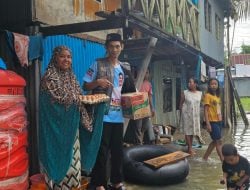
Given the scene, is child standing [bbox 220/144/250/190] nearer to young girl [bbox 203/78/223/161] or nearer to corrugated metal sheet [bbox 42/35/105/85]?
corrugated metal sheet [bbox 42/35/105/85]

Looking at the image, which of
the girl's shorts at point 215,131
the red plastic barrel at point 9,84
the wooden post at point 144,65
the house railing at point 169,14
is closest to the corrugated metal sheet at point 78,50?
the wooden post at point 144,65

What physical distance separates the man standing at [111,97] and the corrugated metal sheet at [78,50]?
145 cm

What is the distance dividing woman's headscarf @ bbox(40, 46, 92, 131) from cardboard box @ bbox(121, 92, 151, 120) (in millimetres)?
544

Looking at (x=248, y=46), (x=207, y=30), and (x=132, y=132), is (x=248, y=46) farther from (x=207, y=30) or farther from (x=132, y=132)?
(x=132, y=132)

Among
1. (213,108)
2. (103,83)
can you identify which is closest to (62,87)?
(103,83)

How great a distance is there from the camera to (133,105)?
4926 mm

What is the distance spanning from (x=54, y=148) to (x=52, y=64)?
0.89 m

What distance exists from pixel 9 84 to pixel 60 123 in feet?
2.14

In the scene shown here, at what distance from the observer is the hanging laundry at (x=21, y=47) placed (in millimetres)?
5094

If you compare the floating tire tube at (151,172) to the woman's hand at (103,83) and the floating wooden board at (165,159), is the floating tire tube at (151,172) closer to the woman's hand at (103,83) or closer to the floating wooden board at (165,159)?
the floating wooden board at (165,159)

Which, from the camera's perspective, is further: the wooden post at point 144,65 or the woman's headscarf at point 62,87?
the wooden post at point 144,65

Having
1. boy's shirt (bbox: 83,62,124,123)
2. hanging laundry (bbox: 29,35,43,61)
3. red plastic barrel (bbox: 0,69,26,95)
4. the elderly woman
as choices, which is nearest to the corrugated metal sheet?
hanging laundry (bbox: 29,35,43,61)

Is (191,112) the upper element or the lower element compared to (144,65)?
lower

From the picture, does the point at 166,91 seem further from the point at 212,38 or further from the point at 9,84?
the point at 9,84
